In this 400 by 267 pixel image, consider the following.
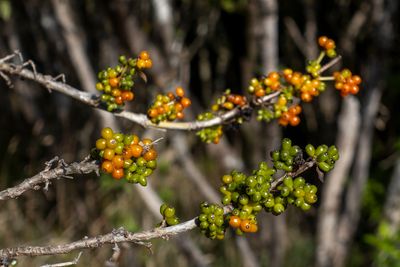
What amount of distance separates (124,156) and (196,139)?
5.95m

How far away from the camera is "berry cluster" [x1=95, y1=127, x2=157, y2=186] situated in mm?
1811

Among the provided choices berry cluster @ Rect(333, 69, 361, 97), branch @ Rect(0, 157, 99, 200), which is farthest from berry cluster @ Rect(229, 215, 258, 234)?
berry cluster @ Rect(333, 69, 361, 97)

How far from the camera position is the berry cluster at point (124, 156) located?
181 cm

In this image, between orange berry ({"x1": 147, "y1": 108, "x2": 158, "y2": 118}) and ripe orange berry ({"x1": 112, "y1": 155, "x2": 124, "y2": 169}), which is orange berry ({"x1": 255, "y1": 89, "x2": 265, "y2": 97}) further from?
ripe orange berry ({"x1": 112, "y1": 155, "x2": 124, "y2": 169})

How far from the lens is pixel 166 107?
2283 mm

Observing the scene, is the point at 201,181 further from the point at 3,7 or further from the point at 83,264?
the point at 3,7

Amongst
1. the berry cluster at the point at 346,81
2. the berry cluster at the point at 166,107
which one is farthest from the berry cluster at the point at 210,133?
the berry cluster at the point at 346,81

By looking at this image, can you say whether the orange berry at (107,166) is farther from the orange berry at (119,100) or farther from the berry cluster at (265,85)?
the berry cluster at (265,85)

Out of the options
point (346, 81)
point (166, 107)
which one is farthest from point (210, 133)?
point (346, 81)

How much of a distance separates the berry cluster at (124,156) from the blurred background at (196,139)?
9.37 feet

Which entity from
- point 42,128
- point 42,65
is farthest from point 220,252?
point 42,65

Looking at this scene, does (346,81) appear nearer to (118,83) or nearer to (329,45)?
(329,45)

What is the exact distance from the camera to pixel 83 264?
600 cm

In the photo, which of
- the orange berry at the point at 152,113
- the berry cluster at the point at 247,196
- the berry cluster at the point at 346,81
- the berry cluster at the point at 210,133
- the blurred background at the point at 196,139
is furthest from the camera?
the blurred background at the point at 196,139
